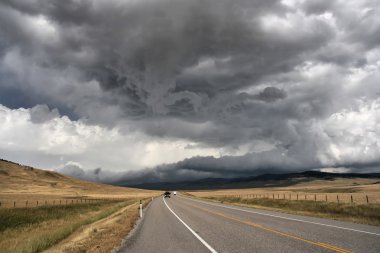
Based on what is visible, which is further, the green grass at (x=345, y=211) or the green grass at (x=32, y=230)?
the green grass at (x=345, y=211)

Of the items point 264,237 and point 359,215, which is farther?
point 359,215

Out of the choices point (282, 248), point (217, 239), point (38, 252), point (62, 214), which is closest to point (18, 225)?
point (62, 214)

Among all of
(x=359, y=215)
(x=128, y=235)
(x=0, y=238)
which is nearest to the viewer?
(x=128, y=235)

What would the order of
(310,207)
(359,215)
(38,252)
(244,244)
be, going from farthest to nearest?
(310,207) → (359,215) → (38,252) → (244,244)

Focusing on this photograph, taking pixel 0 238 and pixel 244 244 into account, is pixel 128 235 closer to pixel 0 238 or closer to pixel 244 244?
pixel 244 244

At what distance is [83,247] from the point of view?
14.0m

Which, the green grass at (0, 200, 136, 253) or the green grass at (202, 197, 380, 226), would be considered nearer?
the green grass at (0, 200, 136, 253)

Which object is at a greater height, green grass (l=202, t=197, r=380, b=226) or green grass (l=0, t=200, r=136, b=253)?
green grass (l=202, t=197, r=380, b=226)

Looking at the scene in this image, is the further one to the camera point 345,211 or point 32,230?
point 345,211

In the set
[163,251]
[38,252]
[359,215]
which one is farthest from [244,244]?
[359,215]

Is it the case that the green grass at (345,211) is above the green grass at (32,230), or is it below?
above

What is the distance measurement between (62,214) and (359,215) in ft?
101

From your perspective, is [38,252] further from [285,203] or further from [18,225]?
[285,203]

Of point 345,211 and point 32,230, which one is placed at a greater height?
point 345,211
